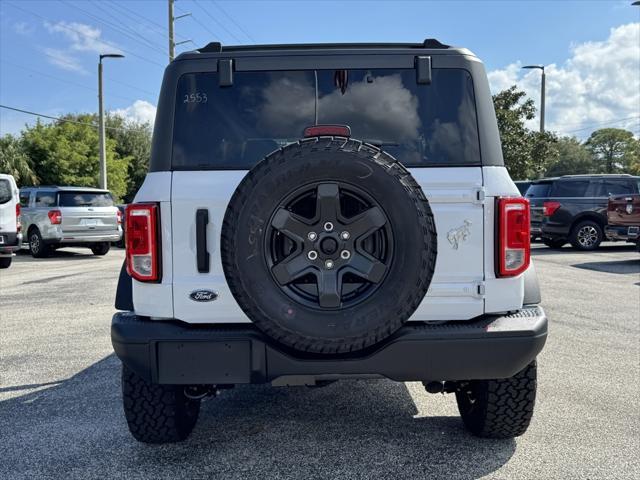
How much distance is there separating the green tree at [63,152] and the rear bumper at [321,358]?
4123cm

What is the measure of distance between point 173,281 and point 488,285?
4.78 feet

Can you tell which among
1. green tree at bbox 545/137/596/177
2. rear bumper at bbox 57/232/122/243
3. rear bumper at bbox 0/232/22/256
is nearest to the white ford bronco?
rear bumper at bbox 0/232/22/256

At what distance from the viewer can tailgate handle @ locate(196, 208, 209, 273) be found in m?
2.70

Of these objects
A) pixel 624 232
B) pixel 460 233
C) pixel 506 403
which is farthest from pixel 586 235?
pixel 460 233

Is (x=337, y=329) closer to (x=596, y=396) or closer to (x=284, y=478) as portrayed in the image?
(x=284, y=478)

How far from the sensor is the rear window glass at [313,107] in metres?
2.83

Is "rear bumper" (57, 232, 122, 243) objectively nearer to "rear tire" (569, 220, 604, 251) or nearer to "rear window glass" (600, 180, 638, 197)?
"rear tire" (569, 220, 604, 251)

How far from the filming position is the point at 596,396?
13.1 feet

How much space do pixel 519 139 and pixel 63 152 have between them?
2935 centimetres

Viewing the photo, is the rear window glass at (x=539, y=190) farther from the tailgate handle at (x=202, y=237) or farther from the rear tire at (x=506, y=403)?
the tailgate handle at (x=202, y=237)

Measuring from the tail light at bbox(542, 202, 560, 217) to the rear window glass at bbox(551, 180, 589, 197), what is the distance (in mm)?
234

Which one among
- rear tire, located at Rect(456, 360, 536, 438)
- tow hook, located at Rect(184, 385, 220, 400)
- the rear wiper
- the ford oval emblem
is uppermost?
the rear wiper

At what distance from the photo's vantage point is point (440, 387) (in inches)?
115

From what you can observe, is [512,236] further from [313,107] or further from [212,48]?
[212,48]
